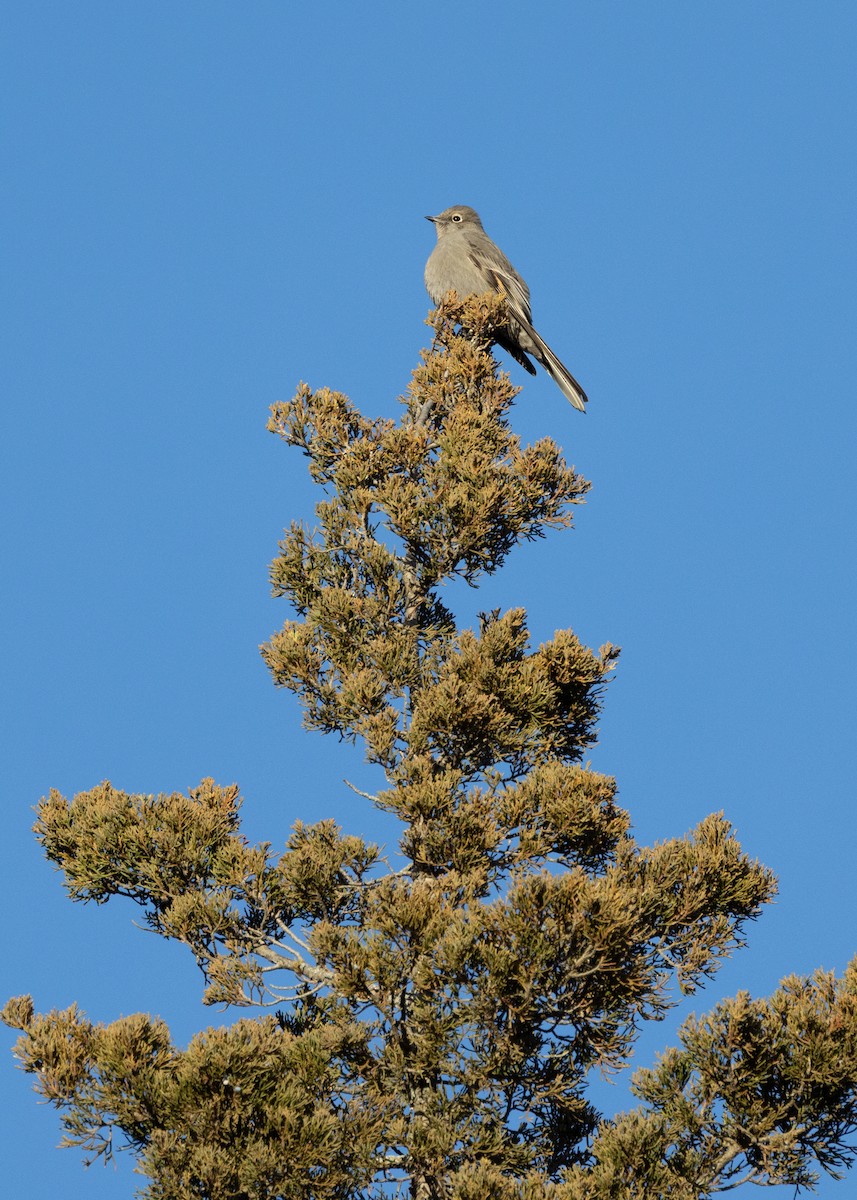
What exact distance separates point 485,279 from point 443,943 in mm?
10761

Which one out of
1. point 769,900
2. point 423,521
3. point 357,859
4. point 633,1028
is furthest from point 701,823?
point 423,521

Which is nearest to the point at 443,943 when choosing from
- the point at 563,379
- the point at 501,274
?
the point at 563,379

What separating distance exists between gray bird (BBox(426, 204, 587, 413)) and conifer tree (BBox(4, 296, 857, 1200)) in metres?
4.41

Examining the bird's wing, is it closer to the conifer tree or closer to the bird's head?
the bird's head

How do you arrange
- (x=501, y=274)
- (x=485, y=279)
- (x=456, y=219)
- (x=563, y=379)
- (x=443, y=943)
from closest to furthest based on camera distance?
(x=443, y=943) → (x=563, y=379) → (x=485, y=279) → (x=501, y=274) → (x=456, y=219)

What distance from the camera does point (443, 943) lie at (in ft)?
28.6

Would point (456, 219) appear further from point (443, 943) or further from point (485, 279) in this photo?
point (443, 943)

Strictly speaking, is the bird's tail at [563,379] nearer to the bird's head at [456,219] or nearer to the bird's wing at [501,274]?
the bird's wing at [501,274]

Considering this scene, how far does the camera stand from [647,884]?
377 inches

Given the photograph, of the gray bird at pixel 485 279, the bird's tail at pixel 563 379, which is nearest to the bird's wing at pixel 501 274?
the gray bird at pixel 485 279

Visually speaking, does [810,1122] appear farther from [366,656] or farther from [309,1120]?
[366,656]

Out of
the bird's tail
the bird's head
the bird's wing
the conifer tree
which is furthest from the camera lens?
the bird's head

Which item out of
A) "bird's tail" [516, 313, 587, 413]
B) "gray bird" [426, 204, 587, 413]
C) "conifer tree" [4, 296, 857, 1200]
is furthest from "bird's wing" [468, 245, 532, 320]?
"conifer tree" [4, 296, 857, 1200]

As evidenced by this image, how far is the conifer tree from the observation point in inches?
336
